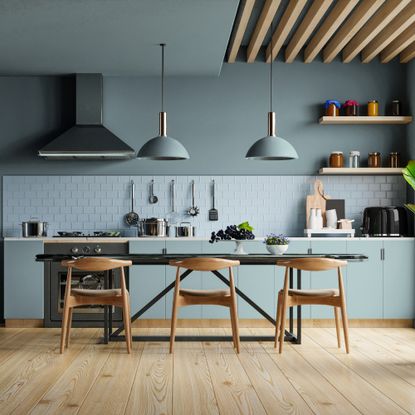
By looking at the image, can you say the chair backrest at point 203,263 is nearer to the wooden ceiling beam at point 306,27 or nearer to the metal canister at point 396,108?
the wooden ceiling beam at point 306,27

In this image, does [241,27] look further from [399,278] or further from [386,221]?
[399,278]

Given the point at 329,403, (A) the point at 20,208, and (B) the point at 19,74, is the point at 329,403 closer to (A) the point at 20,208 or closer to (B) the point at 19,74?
(A) the point at 20,208

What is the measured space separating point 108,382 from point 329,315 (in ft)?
10.3

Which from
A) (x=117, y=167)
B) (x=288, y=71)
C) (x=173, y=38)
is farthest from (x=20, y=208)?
(x=288, y=71)

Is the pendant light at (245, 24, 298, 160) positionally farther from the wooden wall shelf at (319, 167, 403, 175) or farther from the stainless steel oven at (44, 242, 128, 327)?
the stainless steel oven at (44, 242, 128, 327)

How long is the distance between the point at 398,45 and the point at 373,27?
72 cm

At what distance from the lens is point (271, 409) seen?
3645 mm

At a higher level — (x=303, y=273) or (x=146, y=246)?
(x=146, y=246)

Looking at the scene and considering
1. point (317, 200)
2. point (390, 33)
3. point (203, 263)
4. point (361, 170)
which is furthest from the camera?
point (317, 200)

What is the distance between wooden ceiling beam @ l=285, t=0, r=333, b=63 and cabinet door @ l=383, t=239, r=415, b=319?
2164 mm

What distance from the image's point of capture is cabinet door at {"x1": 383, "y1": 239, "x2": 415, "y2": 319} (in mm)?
6836

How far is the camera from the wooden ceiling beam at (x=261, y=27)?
5.52 meters

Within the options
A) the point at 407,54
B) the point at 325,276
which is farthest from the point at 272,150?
the point at 407,54

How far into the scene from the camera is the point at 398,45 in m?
6.70
